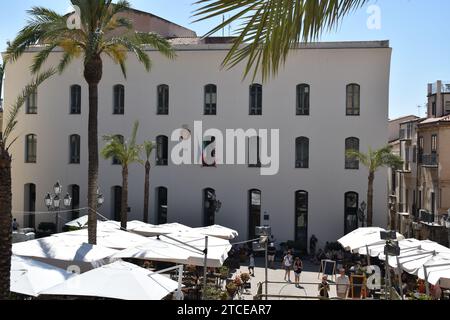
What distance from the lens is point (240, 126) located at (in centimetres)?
3262

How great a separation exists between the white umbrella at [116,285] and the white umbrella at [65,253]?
12.6 feet

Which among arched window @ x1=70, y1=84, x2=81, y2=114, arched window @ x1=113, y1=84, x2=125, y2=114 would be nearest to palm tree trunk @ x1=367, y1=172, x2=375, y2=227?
arched window @ x1=113, y1=84, x2=125, y2=114

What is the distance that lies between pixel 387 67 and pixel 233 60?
98.7 feet

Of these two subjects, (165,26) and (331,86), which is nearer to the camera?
(331,86)

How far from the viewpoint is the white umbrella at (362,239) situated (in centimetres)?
2092

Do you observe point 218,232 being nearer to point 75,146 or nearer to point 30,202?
point 75,146

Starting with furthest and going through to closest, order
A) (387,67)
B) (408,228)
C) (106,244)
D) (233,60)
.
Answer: (408,228) < (387,67) < (106,244) < (233,60)

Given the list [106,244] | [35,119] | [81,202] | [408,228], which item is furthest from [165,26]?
[106,244]

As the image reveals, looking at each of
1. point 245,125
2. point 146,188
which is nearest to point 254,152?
point 245,125

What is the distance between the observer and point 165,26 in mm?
40562

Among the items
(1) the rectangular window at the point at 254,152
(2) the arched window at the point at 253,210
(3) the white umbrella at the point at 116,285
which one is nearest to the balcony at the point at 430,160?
(1) the rectangular window at the point at 254,152

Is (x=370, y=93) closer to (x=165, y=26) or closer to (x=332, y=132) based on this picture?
(x=332, y=132)

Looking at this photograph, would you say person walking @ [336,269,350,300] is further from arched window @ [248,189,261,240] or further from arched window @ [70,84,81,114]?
arched window @ [70,84,81,114]

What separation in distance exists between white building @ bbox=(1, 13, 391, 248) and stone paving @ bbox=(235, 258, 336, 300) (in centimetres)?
413
